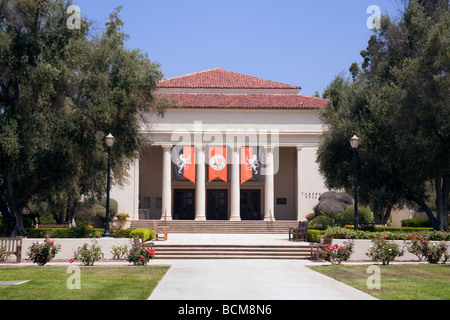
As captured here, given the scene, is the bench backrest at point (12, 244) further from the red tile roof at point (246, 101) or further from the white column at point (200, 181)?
the red tile roof at point (246, 101)

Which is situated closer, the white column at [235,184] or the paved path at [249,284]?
the paved path at [249,284]

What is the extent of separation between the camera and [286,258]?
850 inches

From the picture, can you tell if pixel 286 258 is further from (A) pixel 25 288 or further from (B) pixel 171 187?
(B) pixel 171 187

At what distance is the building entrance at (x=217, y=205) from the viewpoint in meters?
50.2

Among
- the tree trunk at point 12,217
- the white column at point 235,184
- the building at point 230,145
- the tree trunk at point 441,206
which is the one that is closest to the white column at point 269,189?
the building at point 230,145

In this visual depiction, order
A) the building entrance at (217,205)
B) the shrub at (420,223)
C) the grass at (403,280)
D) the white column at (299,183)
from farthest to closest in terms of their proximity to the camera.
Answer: the building entrance at (217,205), the white column at (299,183), the shrub at (420,223), the grass at (403,280)

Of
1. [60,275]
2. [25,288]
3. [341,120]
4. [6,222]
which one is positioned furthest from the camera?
[341,120]

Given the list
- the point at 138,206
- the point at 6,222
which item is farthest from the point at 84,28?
the point at 138,206

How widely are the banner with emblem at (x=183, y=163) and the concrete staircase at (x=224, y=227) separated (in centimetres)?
372

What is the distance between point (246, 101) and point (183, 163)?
26.3 feet

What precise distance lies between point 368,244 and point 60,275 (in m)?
11.5

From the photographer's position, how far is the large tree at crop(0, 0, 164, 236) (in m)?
21.4

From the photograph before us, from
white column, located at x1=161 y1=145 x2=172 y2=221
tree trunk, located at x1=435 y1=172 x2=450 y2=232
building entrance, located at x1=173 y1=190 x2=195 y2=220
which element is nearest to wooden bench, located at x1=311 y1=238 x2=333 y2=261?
tree trunk, located at x1=435 y1=172 x2=450 y2=232

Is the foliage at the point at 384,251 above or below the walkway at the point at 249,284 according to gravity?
above
